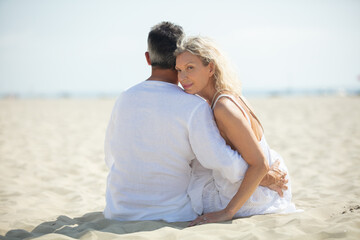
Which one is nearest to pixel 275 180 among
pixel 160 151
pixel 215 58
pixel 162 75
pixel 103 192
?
pixel 160 151

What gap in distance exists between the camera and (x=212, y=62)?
2584 mm

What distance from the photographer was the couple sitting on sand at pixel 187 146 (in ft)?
7.90

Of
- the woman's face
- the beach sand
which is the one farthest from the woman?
the beach sand

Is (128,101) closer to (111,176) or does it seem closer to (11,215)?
(111,176)

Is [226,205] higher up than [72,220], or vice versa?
[226,205]

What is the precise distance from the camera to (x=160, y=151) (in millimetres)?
2516

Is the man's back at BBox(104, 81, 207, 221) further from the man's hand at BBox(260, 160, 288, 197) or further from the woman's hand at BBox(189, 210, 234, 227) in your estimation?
the man's hand at BBox(260, 160, 288, 197)

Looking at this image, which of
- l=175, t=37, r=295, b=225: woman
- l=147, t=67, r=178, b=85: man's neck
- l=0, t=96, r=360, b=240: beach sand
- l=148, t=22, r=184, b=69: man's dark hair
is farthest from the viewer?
l=147, t=67, r=178, b=85: man's neck

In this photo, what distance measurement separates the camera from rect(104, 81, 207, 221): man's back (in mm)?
2461

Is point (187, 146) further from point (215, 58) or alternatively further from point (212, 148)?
point (215, 58)

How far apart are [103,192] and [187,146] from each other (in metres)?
2.05

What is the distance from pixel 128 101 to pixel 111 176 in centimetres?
65

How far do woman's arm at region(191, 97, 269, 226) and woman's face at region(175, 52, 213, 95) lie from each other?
0.84 ft

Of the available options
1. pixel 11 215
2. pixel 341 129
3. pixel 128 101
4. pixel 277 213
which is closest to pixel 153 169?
pixel 128 101
